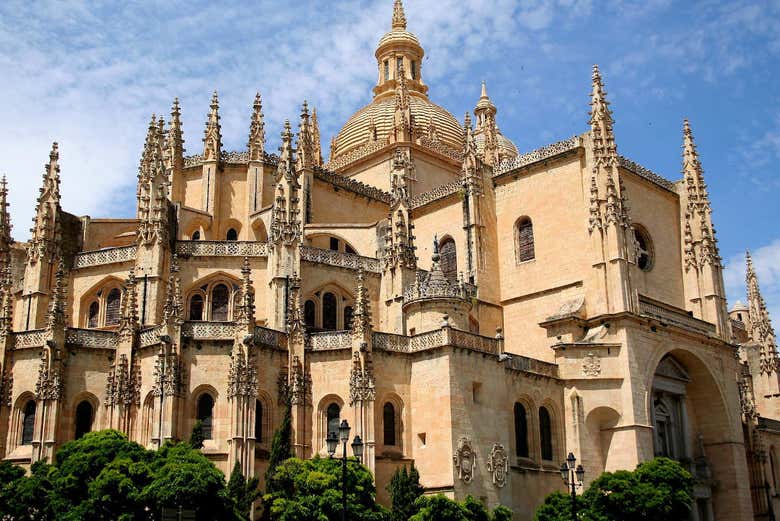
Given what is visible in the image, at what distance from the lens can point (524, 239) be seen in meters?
47.6

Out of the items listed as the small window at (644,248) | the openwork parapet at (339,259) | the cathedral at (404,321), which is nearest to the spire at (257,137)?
the cathedral at (404,321)

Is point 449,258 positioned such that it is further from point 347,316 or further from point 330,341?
point 330,341

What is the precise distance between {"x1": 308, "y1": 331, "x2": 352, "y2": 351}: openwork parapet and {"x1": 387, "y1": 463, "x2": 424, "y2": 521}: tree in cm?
510

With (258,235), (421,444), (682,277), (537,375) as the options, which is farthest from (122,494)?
(682,277)

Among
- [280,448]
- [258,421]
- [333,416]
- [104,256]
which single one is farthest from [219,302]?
[280,448]

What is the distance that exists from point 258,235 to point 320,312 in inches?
326

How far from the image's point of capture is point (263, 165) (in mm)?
50656

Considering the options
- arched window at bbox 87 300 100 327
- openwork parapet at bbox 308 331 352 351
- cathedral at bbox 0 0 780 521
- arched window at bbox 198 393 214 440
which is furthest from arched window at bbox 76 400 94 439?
openwork parapet at bbox 308 331 352 351

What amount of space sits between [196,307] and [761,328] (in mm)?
35733

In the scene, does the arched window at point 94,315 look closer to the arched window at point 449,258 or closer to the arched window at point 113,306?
the arched window at point 113,306

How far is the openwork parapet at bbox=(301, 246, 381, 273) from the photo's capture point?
4284 centimetres

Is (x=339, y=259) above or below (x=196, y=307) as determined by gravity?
above

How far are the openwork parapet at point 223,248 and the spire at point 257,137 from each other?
9.21 meters

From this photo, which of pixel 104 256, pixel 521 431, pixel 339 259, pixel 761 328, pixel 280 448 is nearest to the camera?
pixel 280 448
